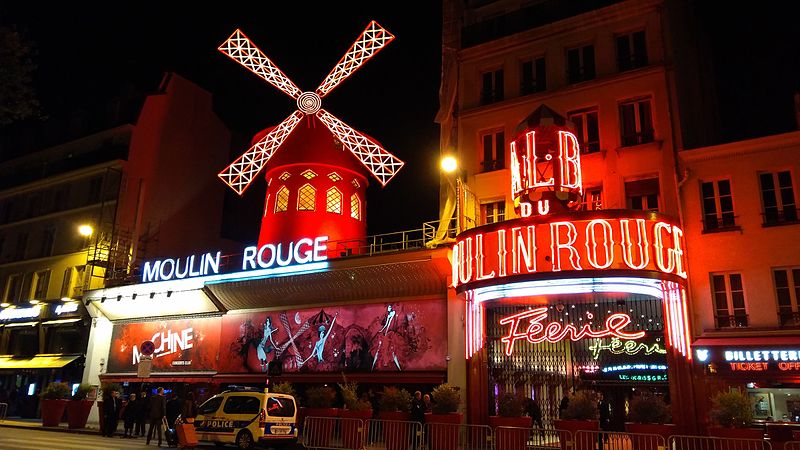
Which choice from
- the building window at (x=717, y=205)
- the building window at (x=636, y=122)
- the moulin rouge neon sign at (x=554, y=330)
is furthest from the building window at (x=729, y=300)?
the building window at (x=636, y=122)

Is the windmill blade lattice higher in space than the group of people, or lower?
higher

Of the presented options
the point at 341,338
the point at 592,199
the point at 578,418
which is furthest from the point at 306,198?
the point at 578,418

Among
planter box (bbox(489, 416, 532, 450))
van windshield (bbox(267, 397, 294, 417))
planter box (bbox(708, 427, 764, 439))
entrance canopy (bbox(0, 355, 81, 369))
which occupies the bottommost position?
planter box (bbox(489, 416, 532, 450))

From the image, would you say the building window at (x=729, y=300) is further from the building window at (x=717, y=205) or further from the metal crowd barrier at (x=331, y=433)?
the metal crowd barrier at (x=331, y=433)

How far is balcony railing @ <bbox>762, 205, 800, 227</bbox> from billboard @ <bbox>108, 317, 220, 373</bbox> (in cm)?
1773

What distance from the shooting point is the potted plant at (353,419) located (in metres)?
13.3

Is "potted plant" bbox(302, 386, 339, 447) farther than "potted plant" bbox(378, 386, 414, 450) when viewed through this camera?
Yes

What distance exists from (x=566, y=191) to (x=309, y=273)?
8596mm

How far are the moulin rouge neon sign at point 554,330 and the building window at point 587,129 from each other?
476 centimetres

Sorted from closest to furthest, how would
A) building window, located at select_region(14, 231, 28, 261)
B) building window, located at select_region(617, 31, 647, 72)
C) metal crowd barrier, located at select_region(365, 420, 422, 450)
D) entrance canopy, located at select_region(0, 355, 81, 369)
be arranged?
metal crowd barrier, located at select_region(365, 420, 422, 450), building window, located at select_region(617, 31, 647, 72), entrance canopy, located at select_region(0, 355, 81, 369), building window, located at select_region(14, 231, 28, 261)

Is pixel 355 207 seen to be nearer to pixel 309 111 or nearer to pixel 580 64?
pixel 309 111

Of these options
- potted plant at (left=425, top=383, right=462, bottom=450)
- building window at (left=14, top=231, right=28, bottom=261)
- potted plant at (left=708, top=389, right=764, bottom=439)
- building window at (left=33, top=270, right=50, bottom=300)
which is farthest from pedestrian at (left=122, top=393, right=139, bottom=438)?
building window at (left=14, top=231, right=28, bottom=261)

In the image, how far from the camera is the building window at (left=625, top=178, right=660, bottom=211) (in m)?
15.7

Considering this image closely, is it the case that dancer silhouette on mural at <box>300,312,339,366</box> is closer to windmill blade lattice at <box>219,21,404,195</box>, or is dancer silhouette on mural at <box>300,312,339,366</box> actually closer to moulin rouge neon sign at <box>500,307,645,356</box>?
windmill blade lattice at <box>219,21,404,195</box>
